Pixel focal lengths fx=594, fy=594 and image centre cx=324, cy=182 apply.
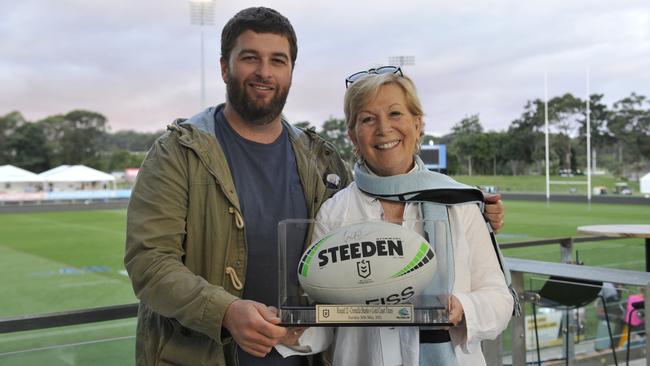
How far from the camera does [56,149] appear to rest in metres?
46.0

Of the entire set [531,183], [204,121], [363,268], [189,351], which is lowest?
[531,183]

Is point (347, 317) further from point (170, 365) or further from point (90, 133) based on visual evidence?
point (90, 133)

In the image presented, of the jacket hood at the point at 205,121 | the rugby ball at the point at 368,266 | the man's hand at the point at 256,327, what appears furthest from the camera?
the jacket hood at the point at 205,121

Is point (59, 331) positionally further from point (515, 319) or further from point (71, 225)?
point (71, 225)

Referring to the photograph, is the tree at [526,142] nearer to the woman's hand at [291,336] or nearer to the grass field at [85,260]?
the grass field at [85,260]

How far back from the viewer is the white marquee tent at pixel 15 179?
35.9 m

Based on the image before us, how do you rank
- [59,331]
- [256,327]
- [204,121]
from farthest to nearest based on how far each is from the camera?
[59,331], [204,121], [256,327]

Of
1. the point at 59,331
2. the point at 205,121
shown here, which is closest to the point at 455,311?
the point at 205,121

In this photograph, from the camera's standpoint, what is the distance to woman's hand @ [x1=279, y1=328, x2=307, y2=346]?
4.01 ft

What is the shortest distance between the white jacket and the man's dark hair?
1.68 ft

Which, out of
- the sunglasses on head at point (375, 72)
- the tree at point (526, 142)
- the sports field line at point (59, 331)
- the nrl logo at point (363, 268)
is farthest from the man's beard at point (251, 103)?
the tree at point (526, 142)

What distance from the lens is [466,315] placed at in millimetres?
1260

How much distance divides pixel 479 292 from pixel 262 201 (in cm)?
59

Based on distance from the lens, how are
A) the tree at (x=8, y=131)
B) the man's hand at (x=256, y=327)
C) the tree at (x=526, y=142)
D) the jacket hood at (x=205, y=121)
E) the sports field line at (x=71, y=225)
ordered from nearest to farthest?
the man's hand at (x=256, y=327) < the jacket hood at (x=205, y=121) < the sports field line at (x=71, y=225) < the tree at (x=526, y=142) < the tree at (x=8, y=131)
